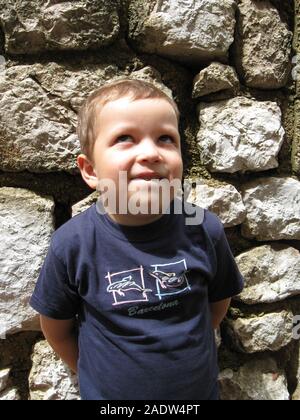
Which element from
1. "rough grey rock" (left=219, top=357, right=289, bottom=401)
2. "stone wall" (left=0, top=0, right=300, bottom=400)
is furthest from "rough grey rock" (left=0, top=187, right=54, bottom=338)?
"rough grey rock" (left=219, top=357, right=289, bottom=401)

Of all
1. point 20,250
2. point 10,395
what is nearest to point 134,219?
point 20,250

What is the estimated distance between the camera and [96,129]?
87cm

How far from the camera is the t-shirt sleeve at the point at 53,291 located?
89 centimetres

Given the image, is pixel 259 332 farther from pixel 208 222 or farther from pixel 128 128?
pixel 128 128

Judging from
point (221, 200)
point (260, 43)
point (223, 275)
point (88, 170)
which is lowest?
point (223, 275)

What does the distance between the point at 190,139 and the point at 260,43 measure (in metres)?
0.32

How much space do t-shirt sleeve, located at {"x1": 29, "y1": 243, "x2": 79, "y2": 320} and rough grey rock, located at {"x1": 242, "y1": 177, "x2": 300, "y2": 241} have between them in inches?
20.4

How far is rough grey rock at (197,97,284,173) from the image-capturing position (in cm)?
108

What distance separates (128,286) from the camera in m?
0.87

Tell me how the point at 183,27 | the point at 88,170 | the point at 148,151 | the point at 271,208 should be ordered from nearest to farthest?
the point at 148,151
the point at 88,170
the point at 183,27
the point at 271,208

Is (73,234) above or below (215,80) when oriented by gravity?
below

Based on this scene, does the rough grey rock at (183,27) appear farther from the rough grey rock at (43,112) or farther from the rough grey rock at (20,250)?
the rough grey rock at (20,250)
